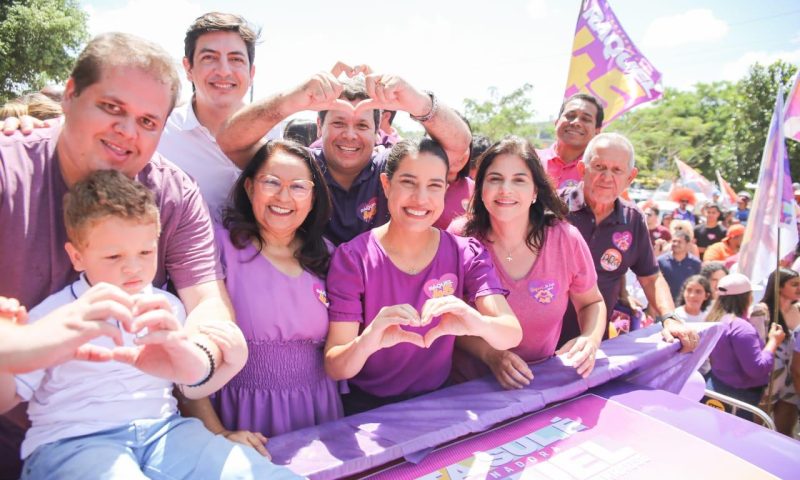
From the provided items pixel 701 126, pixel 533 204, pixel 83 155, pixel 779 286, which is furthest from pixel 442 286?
pixel 701 126

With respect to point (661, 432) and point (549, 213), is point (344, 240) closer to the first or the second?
point (549, 213)

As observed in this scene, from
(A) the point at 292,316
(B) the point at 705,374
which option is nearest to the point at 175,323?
(A) the point at 292,316

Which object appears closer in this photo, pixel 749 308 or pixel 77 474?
pixel 77 474

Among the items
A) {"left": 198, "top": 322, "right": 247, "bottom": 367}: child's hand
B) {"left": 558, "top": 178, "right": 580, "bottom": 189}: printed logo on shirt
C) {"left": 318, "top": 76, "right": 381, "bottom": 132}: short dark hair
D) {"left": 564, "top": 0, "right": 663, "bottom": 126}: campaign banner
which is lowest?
{"left": 198, "top": 322, "right": 247, "bottom": 367}: child's hand

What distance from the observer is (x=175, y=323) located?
130cm

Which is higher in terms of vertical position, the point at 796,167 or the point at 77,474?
the point at 796,167

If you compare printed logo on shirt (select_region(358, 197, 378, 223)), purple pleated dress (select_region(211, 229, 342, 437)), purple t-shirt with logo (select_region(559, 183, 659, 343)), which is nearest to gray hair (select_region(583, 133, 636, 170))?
purple t-shirt with logo (select_region(559, 183, 659, 343))

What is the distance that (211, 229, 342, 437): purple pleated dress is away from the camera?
199cm

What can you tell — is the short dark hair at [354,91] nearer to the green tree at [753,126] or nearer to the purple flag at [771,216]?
the purple flag at [771,216]

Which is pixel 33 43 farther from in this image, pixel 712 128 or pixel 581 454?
pixel 712 128

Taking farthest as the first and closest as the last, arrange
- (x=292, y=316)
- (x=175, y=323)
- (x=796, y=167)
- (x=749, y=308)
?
(x=796, y=167), (x=749, y=308), (x=292, y=316), (x=175, y=323)

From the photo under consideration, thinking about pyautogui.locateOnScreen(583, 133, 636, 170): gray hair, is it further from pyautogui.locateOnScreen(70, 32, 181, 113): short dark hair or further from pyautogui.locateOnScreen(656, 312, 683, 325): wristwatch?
pyautogui.locateOnScreen(70, 32, 181, 113): short dark hair

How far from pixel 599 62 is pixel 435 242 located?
17.6 ft

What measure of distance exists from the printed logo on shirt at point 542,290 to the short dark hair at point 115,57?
1.86 meters
